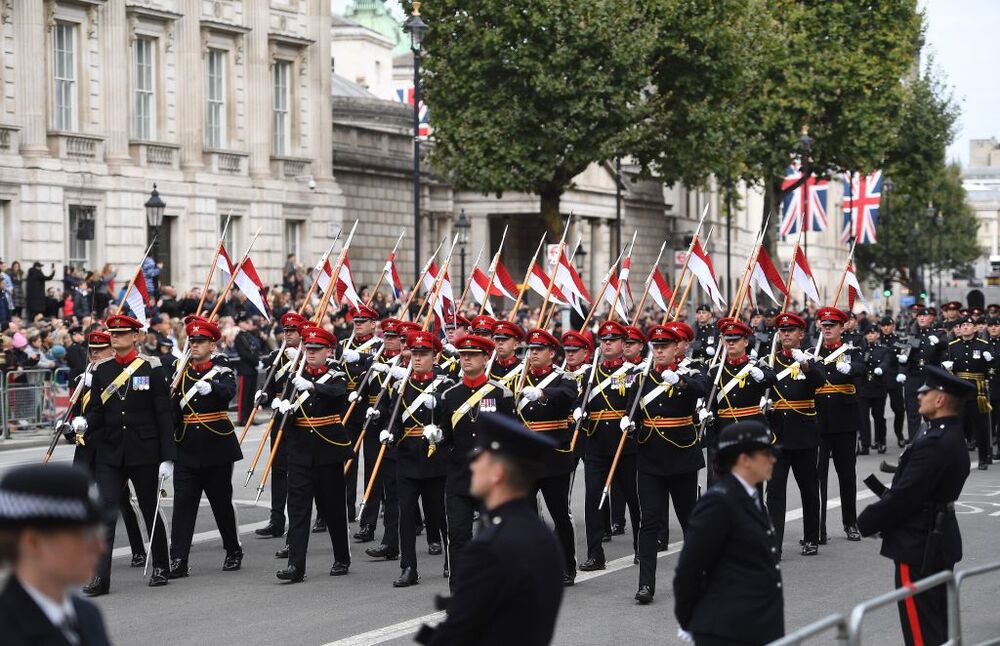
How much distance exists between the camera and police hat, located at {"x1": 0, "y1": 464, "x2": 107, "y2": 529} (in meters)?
4.09

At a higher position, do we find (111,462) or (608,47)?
(608,47)

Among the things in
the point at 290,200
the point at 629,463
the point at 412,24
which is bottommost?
the point at 629,463

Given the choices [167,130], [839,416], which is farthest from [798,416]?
[167,130]

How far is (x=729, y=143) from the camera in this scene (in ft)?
145

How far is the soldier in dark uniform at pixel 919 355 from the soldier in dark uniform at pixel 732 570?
1468 centimetres

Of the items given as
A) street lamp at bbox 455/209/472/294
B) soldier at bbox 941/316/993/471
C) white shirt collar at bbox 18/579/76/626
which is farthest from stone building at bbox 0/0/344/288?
white shirt collar at bbox 18/579/76/626

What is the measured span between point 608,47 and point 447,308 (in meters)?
19.3

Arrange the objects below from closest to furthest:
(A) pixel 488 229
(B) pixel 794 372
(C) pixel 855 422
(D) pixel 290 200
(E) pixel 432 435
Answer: (E) pixel 432 435 → (B) pixel 794 372 → (C) pixel 855 422 → (D) pixel 290 200 → (A) pixel 488 229

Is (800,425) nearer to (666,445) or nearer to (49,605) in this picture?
(666,445)

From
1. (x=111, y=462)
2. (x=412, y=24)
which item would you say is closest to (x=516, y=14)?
(x=412, y=24)

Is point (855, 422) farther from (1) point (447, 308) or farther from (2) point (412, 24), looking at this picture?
(2) point (412, 24)

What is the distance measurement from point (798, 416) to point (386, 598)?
13.4ft

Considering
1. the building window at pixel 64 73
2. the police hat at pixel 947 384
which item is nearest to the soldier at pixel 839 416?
the police hat at pixel 947 384

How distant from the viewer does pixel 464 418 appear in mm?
12016
